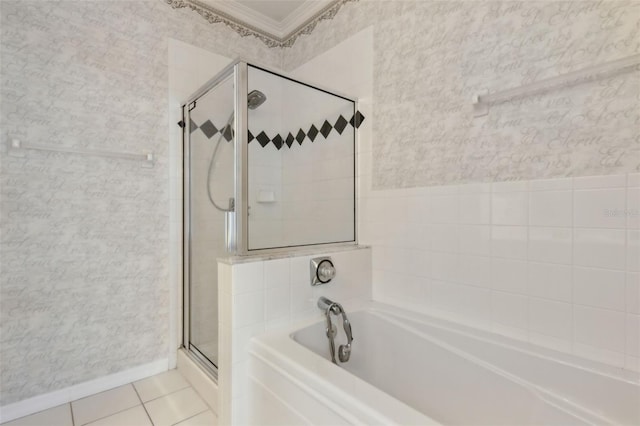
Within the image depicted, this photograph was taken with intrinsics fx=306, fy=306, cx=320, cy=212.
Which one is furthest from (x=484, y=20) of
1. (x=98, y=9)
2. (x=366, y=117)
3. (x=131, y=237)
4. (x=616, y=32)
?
(x=131, y=237)

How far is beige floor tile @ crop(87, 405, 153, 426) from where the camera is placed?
1.46m

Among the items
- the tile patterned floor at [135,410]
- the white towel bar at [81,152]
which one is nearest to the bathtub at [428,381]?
the tile patterned floor at [135,410]

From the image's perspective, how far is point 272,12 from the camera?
229 centimetres

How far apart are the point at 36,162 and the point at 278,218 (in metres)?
1.25

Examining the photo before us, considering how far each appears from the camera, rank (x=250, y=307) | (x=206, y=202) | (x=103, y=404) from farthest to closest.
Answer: (x=206, y=202)
(x=103, y=404)
(x=250, y=307)

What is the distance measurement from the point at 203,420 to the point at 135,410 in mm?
381

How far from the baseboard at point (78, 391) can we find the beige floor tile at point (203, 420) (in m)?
0.57

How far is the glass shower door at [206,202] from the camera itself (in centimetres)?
159

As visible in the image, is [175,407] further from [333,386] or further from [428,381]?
[428,381]

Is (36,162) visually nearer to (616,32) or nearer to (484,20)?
(484,20)

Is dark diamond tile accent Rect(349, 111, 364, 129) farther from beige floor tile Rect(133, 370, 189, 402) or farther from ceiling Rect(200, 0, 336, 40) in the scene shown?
beige floor tile Rect(133, 370, 189, 402)

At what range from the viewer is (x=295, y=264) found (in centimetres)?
145

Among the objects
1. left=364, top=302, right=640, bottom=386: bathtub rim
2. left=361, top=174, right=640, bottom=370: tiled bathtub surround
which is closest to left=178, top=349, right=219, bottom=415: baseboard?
left=364, top=302, right=640, bottom=386: bathtub rim

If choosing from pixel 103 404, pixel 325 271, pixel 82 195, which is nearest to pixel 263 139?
pixel 325 271
